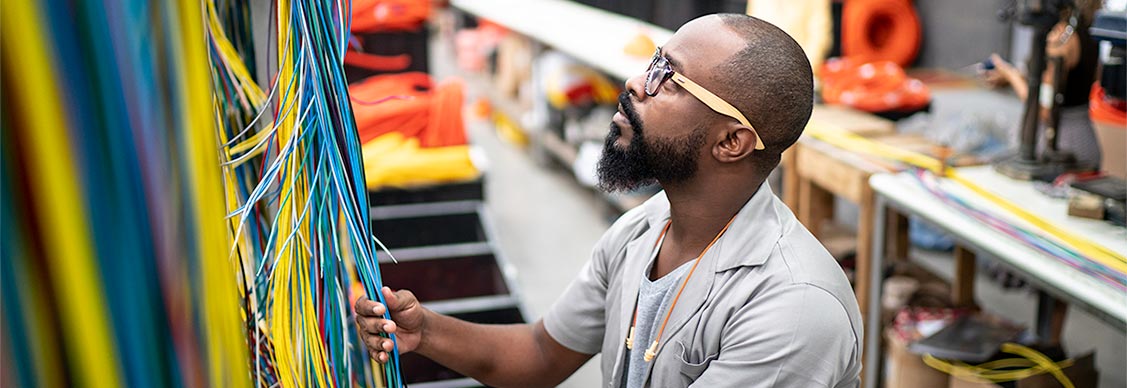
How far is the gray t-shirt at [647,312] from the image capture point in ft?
4.40

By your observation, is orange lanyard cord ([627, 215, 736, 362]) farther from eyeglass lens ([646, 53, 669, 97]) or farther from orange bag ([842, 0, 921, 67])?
orange bag ([842, 0, 921, 67])

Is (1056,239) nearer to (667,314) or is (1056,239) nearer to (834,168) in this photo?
(834,168)

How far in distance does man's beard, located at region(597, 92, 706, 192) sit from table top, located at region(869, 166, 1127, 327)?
97 centimetres

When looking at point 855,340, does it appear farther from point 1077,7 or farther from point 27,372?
point 1077,7

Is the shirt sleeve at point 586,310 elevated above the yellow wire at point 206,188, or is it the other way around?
the yellow wire at point 206,188

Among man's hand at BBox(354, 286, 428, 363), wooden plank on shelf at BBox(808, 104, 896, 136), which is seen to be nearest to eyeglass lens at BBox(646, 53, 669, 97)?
man's hand at BBox(354, 286, 428, 363)

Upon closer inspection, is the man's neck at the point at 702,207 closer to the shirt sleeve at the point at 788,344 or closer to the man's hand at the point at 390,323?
the shirt sleeve at the point at 788,344

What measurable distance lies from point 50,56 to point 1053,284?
6.03ft

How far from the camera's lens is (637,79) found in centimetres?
132

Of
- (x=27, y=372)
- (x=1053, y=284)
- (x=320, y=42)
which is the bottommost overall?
(x=1053, y=284)

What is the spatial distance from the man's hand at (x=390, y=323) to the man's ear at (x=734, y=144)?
1.46 ft

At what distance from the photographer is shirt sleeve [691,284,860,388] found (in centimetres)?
120

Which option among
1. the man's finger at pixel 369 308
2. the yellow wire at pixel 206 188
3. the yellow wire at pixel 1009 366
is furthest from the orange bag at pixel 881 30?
the yellow wire at pixel 206 188

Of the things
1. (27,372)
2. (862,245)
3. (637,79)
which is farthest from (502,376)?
(862,245)
